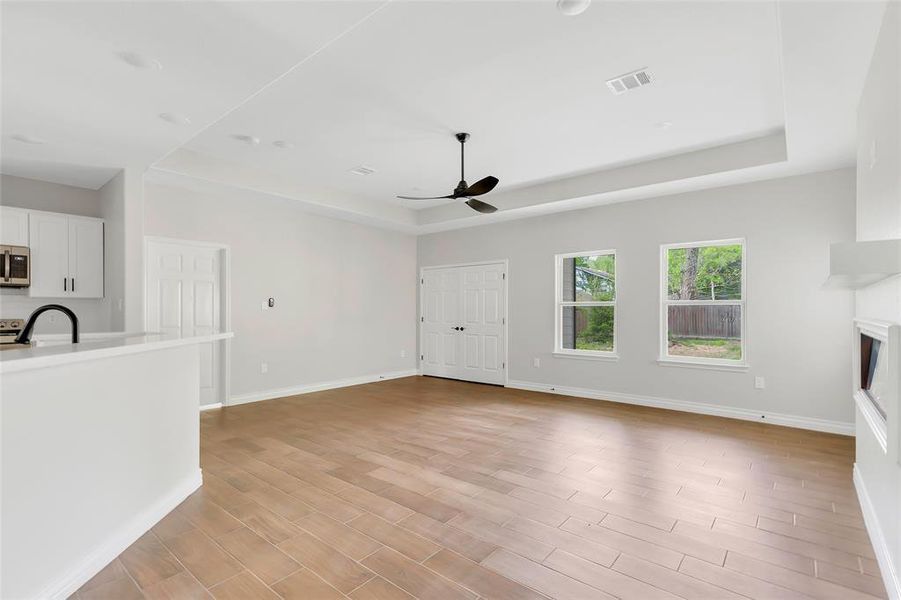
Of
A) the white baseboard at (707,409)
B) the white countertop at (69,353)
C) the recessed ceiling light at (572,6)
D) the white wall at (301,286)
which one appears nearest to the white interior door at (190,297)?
the white wall at (301,286)

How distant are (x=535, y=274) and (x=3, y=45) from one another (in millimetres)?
5850

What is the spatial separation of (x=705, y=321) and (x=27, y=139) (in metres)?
6.95

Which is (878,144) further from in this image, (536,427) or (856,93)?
(536,427)

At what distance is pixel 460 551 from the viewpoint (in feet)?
7.63

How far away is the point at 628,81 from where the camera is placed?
130 inches

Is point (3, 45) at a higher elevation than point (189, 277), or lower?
higher

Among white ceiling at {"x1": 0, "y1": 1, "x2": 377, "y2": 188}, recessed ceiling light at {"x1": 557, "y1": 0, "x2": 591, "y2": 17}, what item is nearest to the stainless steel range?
white ceiling at {"x1": 0, "y1": 1, "x2": 377, "y2": 188}

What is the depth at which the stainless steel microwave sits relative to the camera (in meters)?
4.30

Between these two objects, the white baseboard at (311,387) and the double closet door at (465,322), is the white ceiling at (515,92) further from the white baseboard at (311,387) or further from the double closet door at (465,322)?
the white baseboard at (311,387)

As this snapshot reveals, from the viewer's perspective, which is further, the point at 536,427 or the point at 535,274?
the point at 535,274

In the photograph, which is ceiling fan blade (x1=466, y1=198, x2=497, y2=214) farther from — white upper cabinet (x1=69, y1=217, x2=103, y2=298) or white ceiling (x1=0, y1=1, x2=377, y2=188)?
white upper cabinet (x1=69, y1=217, x2=103, y2=298)

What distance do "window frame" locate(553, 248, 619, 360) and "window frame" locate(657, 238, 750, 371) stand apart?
563 millimetres

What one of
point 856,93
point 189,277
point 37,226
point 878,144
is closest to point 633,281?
point 856,93

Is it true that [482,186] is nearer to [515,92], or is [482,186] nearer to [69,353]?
[515,92]
